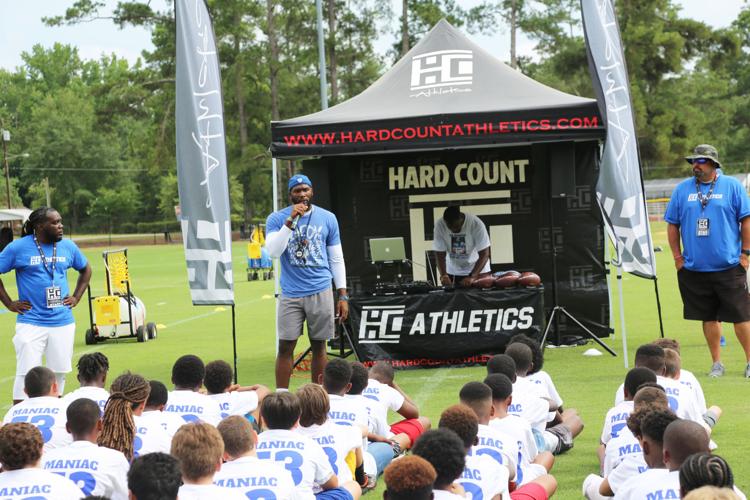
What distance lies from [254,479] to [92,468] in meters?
0.81

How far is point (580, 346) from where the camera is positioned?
1282cm

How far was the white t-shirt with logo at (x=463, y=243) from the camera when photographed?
12086mm

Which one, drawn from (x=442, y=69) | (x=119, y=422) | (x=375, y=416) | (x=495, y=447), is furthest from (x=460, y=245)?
(x=119, y=422)

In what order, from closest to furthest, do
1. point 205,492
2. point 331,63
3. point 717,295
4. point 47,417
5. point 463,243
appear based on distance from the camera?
1. point 205,492
2. point 47,417
3. point 717,295
4. point 463,243
5. point 331,63

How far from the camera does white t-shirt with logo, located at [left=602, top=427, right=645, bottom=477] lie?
17.5ft

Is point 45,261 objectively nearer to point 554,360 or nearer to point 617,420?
point 617,420

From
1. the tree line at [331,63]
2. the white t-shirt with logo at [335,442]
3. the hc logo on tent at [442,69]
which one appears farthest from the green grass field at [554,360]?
the tree line at [331,63]

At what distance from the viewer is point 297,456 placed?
16.7 feet

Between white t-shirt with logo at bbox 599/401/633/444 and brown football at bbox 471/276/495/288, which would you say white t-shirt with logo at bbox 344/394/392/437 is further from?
brown football at bbox 471/276/495/288

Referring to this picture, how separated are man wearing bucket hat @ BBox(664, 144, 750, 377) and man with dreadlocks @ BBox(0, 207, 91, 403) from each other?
541 centimetres

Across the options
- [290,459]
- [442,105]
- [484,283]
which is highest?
[442,105]

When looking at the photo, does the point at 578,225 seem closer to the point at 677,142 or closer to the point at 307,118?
the point at 307,118

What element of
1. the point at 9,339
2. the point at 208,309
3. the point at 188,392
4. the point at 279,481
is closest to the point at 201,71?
the point at 188,392

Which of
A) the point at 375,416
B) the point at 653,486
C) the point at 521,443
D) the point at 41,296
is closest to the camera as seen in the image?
the point at 653,486
